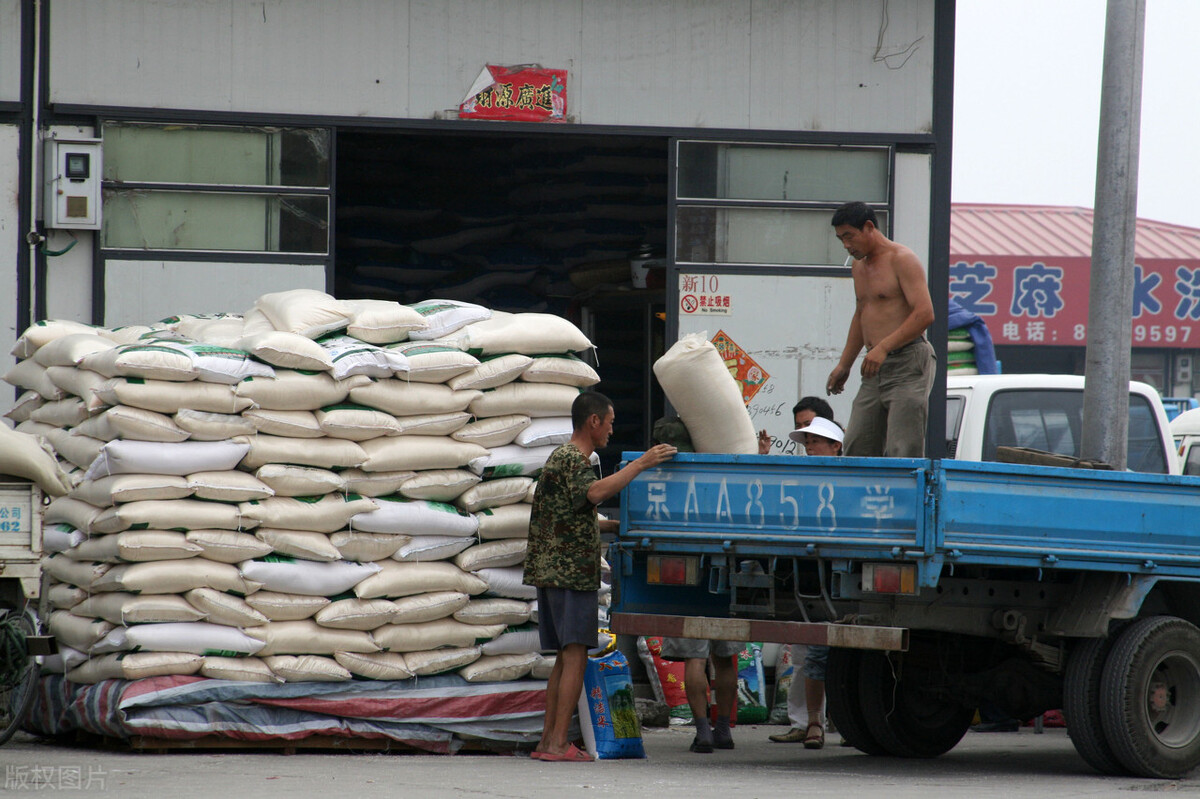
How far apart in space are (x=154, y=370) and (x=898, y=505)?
11.5 feet

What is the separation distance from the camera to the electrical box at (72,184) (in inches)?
367

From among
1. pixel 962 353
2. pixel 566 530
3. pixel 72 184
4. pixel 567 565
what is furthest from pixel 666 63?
pixel 567 565

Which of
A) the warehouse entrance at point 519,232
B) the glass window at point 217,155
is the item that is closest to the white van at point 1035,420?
the warehouse entrance at point 519,232

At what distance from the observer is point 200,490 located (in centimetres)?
695

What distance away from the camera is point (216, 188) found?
975cm

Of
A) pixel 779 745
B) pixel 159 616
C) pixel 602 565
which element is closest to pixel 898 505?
pixel 602 565

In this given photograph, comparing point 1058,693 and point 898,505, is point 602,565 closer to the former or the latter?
point 898,505

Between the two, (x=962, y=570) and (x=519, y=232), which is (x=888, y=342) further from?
(x=519, y=232)

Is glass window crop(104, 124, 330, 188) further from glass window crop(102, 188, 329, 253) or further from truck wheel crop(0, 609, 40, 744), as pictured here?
truck wheel crop(0, 609, 40, 744)

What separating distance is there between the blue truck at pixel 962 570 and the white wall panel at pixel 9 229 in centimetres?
448

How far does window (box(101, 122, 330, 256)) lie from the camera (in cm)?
962

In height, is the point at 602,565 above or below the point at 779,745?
above

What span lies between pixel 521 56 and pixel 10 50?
3.28 meters

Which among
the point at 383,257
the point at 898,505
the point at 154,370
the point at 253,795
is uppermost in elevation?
the point at 383,257
